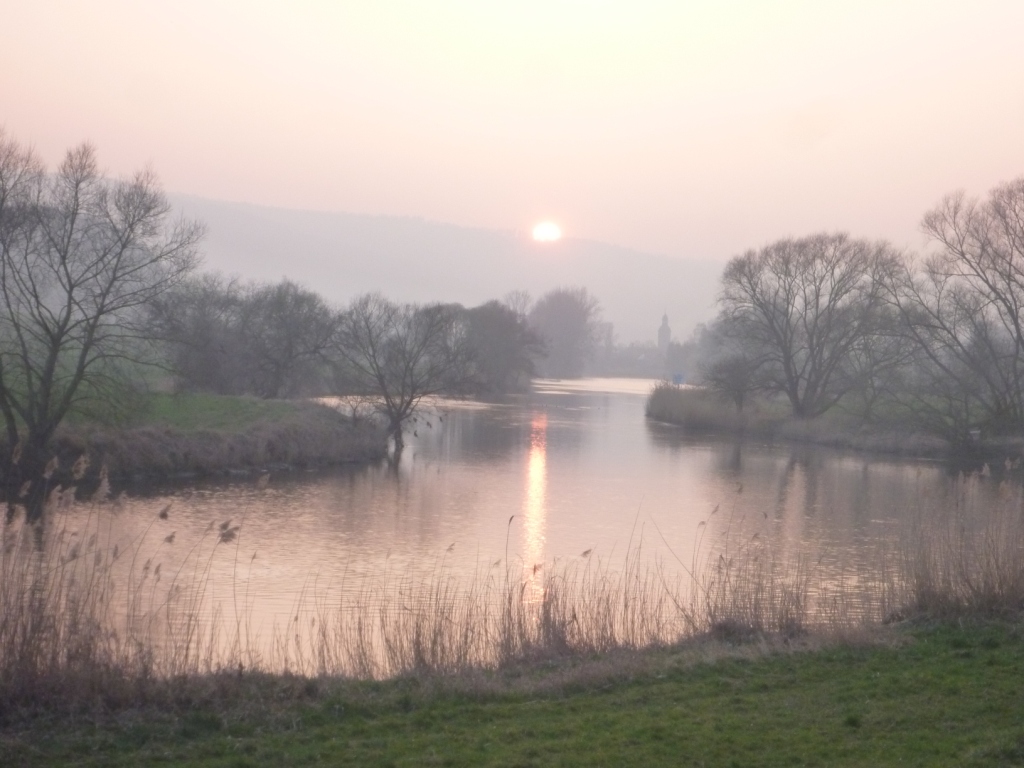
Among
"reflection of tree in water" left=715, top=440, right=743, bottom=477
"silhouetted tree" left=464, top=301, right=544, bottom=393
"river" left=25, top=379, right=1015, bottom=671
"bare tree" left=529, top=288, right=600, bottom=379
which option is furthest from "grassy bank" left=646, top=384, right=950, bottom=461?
"bare tree" left=529, top=288, right=600, bottom=379

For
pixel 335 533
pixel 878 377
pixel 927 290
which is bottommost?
pixel 335 533

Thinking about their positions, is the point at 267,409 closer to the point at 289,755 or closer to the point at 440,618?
the point at 440,618

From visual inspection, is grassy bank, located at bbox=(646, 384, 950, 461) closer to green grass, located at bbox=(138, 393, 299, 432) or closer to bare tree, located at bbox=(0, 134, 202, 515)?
green grass, located at bbox=(138, 393, 299, 432)

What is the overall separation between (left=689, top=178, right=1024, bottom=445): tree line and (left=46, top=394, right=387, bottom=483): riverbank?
64.9 feet

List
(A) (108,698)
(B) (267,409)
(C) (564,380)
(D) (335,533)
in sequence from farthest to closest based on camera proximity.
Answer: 1. (C) (564,380)
2. (B) (267,409)
3. (D) (335,533)
4. (A) (108,698)

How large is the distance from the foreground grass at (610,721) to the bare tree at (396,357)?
2364 cm

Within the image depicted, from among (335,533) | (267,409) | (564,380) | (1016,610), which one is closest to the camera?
(1016,610)

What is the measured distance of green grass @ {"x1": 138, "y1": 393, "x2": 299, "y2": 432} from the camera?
989 inches

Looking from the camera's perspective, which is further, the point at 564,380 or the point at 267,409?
the point at 564,380

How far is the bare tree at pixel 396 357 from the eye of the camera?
31.5 meters

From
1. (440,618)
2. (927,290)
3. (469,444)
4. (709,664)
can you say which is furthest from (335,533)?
(927,290)

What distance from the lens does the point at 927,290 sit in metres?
35.3

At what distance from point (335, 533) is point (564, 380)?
85032 millimetres

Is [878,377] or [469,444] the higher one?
[878,377]
